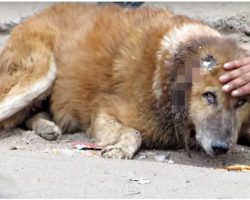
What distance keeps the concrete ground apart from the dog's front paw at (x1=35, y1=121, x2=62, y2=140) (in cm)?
5

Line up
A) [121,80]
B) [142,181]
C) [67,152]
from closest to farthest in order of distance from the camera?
[142,181], [67,152], [121,80]

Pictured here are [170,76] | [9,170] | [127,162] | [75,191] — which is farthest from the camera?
[170,76]

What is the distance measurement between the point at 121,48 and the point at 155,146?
0.74 metres

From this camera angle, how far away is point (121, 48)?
5684 millimetres

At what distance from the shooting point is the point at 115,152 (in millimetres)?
5086

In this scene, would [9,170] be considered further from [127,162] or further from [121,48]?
[121,48]

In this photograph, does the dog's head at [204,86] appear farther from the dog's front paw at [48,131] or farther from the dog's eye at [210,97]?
the dog's front paw at [48,131]

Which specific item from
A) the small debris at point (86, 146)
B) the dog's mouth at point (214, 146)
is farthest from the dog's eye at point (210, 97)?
the small debris at point (86, 146)

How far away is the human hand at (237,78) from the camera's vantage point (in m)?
4.97

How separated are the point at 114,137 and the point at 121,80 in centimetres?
41

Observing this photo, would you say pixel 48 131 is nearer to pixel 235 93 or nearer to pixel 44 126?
pixel 44 126

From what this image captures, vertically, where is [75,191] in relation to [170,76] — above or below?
below

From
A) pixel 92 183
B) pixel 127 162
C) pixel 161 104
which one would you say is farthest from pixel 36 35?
pixel 92 183

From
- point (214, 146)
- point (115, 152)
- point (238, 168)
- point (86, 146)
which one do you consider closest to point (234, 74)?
point (214, 146)
